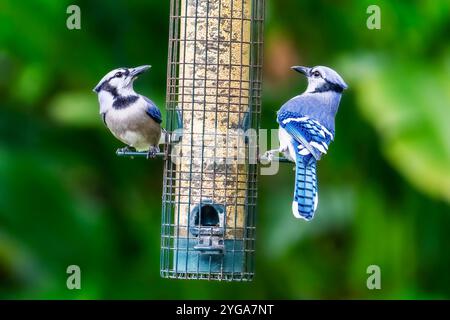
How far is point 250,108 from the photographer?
9641mm

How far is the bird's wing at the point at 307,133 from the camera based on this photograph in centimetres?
953

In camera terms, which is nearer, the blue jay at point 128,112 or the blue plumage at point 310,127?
the blue plumage at point 310,127

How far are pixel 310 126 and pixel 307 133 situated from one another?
71 millimetres

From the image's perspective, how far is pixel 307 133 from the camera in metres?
9.59

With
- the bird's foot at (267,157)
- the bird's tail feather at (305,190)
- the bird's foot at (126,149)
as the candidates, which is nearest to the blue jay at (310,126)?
the bird's tail feather at (305,190)

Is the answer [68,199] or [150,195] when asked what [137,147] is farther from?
[150,195]

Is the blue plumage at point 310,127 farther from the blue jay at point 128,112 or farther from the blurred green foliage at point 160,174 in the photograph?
the blurred green foliage at point 160,174

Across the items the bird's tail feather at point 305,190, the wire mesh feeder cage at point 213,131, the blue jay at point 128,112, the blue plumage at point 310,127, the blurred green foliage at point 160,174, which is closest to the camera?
the bird's tail feather at point 305,190

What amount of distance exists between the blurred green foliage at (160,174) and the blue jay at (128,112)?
117 inches

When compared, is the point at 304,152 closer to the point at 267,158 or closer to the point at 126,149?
the point at 267,158

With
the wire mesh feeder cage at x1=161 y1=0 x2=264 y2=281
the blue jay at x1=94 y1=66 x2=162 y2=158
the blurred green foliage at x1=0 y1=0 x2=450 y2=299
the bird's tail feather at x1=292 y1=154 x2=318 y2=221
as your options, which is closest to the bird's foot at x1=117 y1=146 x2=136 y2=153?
the blue jay at x1=94 y1=66 x2=162 y2=158

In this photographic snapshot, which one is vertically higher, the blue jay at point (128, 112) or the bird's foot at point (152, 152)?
the blue jay at point (128, 112)

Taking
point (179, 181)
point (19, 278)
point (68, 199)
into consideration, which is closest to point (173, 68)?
point (179, 181)

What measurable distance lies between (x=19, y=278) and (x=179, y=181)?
14.6 feet
